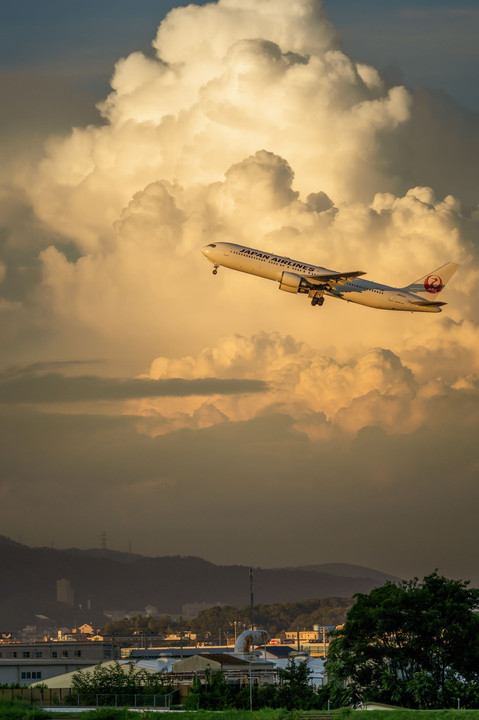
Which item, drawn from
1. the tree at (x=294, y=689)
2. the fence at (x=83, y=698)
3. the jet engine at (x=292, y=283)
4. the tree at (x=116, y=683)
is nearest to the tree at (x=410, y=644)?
the tree at (x=294, y=689)

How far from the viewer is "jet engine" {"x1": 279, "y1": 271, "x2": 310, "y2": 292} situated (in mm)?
174750

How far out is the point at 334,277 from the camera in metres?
176

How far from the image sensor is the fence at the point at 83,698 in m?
124

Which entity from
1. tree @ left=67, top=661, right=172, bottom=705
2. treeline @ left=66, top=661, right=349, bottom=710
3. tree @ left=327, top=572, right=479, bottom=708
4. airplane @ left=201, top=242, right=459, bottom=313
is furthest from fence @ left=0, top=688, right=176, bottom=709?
airplane @ left=201, top=242, right=459, bottom=313

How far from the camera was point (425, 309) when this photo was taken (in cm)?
18312

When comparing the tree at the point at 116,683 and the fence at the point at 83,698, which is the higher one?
the tree at the point at 116,683

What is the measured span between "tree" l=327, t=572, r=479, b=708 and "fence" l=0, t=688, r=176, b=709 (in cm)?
2402

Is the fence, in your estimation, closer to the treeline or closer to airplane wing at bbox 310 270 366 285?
the treeline

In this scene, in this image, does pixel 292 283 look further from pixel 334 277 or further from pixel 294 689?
pixel 294 689

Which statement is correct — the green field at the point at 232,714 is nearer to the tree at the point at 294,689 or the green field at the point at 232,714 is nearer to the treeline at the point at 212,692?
the treeline at the point at 212,692

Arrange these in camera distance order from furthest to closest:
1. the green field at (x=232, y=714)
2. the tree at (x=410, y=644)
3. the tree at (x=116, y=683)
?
the tree at (x=116, y=683)
the tree at (x=410, y=644)
the green field at (x=232, y=714)

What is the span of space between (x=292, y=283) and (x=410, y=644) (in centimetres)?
7790

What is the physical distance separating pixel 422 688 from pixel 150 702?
34511 mm

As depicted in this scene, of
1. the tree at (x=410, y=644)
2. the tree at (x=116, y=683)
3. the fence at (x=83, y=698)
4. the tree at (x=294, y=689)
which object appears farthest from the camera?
the tree at (x=116, y=683)
